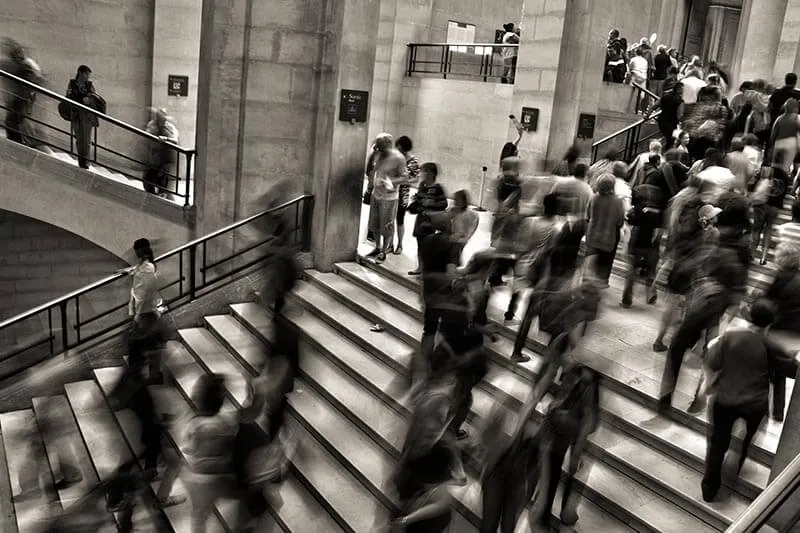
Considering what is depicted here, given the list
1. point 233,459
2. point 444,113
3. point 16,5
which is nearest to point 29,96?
point 16,5

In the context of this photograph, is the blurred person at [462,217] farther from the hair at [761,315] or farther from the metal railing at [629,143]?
the metal railing at [629,143]

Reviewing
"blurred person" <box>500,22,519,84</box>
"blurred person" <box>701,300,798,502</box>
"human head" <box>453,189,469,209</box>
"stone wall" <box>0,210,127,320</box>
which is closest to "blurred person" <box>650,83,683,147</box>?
"blurred person" <box>500,22,519,84</box>

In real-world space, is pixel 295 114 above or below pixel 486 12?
below

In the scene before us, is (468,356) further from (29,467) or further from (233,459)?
(29,467)

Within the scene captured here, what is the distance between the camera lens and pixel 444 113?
653 inches

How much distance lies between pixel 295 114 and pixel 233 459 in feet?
22.1

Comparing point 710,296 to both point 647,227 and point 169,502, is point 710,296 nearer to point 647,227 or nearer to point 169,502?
point 647,227

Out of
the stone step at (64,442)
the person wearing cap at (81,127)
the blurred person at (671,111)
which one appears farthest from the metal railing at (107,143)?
the blurred person at (671,111)

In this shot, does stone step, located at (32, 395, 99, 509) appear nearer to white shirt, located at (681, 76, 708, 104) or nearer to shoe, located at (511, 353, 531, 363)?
shoe, located at (511, 353, 531, 363)

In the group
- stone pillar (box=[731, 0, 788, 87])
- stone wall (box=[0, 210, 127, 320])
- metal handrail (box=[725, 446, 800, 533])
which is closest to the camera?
metal handrail (box=[725, 446, 800, 533])

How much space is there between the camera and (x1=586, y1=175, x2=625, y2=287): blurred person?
27.2ft

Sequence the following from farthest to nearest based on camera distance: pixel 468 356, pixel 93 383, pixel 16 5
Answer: pixel 16 5
pixel 93 383
pixel 468 356

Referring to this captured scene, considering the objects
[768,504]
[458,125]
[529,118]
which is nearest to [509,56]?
[458,125]

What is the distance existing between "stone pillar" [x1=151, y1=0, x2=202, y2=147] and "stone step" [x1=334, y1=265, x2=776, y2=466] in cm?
699
